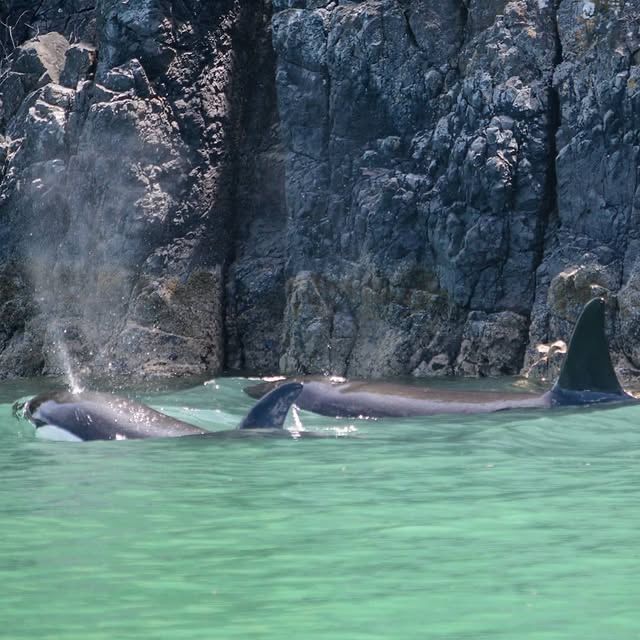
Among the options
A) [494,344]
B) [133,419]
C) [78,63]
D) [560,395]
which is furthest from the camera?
[78,63]

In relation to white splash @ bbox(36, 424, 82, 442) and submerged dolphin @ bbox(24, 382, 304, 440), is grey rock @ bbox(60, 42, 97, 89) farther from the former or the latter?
white splash @ bbox(36, 424, 82, 442)

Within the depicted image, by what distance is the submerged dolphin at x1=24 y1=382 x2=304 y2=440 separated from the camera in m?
9.67

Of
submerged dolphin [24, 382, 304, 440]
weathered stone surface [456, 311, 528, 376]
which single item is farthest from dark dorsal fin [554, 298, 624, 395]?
weathered stone surface [456, 311, 528, 376]

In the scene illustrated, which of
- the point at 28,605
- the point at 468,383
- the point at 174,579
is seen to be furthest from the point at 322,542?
the point at 468,383

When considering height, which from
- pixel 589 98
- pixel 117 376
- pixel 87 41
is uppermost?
pixel 87 41

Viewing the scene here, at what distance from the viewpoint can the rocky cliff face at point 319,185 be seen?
56.4ft

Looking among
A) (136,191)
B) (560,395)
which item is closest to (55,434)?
(560,395)

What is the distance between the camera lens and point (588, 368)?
11508 mm

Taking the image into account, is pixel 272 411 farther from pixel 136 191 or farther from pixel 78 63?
pixel 78 63

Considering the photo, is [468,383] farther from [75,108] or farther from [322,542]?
[322,542]

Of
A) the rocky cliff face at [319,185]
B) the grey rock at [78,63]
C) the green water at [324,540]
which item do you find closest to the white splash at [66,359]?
the rocky cliff face at [319,185]

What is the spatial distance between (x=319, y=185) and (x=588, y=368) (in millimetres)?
9247

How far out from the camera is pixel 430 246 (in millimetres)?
18703

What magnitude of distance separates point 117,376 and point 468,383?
611cm
